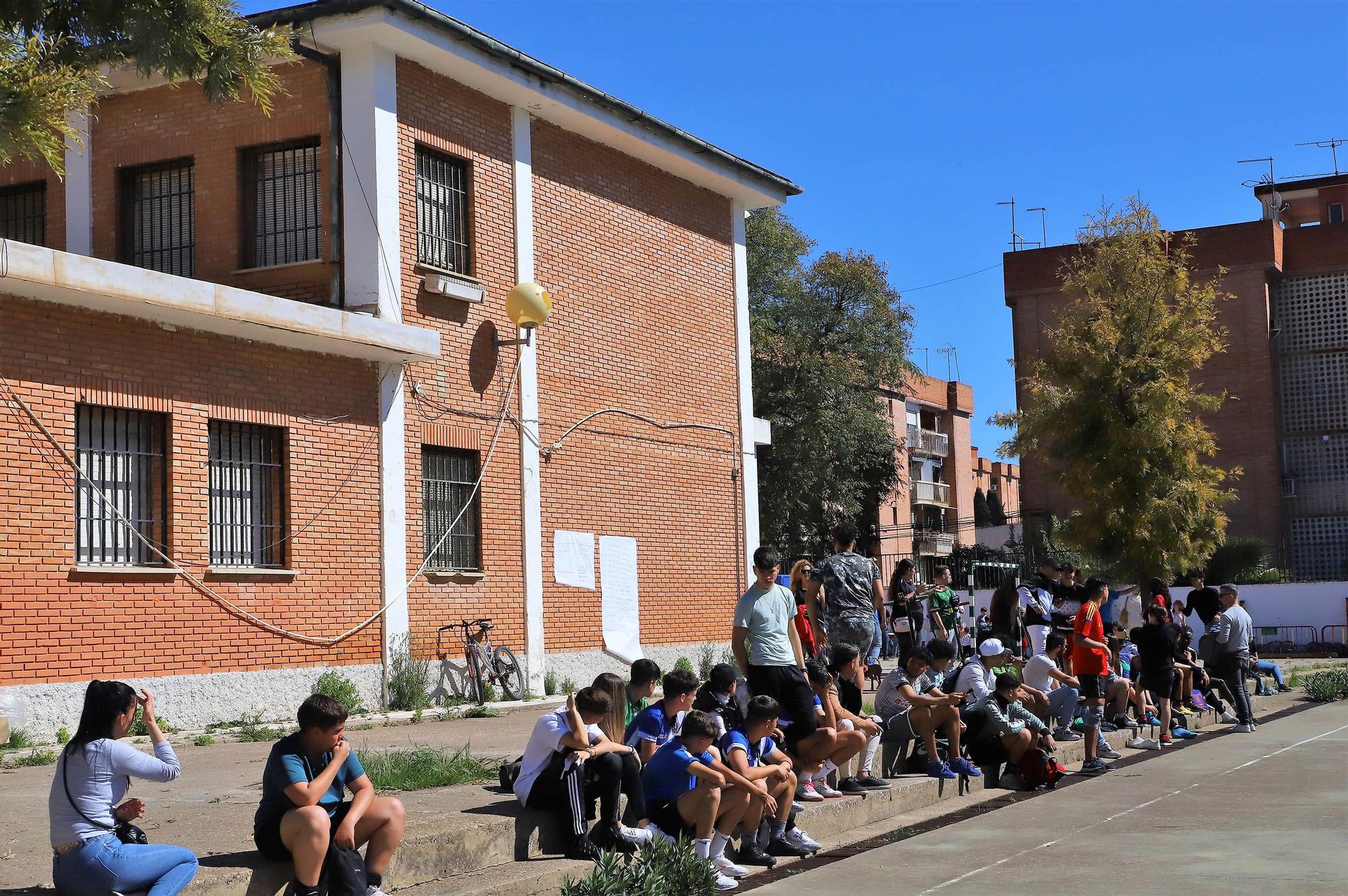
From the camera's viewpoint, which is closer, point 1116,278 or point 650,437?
point 650,437

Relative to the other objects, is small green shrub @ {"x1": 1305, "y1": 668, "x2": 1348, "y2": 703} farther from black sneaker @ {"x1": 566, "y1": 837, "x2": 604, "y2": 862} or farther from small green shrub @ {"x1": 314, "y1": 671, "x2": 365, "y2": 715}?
black sneaker @ {"x1": 566, "y1": 837, "x2": 604, "y2": 862}

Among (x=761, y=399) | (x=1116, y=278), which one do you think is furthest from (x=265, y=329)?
(x=761, y=399)

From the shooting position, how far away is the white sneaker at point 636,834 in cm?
849

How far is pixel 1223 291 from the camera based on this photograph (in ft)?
158

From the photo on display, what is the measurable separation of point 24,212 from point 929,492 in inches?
2504

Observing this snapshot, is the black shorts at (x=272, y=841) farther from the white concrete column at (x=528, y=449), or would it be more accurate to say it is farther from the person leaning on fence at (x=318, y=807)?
the white concrete column at (x=528, y=449)

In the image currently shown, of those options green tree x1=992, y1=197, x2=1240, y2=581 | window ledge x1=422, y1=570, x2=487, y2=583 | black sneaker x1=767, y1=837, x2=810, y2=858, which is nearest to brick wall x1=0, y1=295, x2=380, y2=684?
window ledge x1=422, y1=570, x2=487, y2=583

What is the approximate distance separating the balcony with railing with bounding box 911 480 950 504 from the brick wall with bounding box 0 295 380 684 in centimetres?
6192

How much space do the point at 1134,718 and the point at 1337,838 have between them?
753 cm

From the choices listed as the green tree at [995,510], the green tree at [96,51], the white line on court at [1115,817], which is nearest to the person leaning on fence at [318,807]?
the white line on court at [1115,817]

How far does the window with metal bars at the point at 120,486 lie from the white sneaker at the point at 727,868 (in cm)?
736

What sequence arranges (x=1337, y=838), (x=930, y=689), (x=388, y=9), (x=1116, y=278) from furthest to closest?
(x=1116, y=278)
(x=388, y=9)
(x=930, y=689)
(x=1337, y=838)

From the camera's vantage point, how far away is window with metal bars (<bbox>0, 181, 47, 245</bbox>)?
59.4 feet

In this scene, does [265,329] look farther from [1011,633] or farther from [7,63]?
[1011,633]
